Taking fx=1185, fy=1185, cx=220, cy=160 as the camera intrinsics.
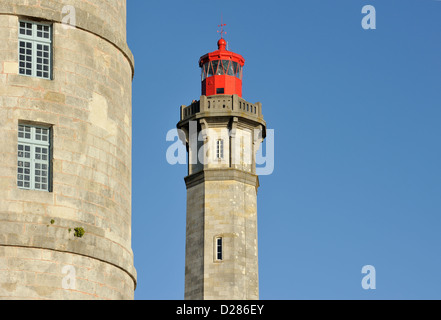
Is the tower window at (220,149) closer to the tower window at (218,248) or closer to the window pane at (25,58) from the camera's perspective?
the tower window at (218,248)

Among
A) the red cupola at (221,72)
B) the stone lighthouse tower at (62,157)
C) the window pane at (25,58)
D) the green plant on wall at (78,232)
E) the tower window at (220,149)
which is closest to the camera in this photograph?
the stone lighthouse tower at (62,157)

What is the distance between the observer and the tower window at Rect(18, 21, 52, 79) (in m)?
29.6

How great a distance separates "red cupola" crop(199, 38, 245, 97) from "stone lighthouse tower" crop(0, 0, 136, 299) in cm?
4772

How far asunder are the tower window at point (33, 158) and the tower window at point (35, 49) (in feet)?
4.97

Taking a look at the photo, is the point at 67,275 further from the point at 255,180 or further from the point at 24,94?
the point at 255,180

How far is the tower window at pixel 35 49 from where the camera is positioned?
2959cm

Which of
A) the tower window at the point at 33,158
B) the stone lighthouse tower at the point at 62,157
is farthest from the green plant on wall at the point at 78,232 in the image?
the tower window at the point at 33,158

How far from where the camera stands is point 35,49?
29.8 meters

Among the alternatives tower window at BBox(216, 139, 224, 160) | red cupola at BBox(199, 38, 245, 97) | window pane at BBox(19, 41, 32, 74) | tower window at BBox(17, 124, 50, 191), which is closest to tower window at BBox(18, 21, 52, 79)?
window pane at BBox(19, 41, 32, 74)

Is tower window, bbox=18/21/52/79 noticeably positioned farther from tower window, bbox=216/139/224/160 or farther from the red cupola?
the red cupola

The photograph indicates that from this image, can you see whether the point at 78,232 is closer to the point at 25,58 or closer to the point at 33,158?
the point at 33,158

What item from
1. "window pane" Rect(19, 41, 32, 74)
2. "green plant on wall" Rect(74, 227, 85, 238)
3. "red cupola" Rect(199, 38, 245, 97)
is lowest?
"green plant on wall" Rect(74, 227, 85, 238)

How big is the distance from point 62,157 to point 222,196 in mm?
42730
